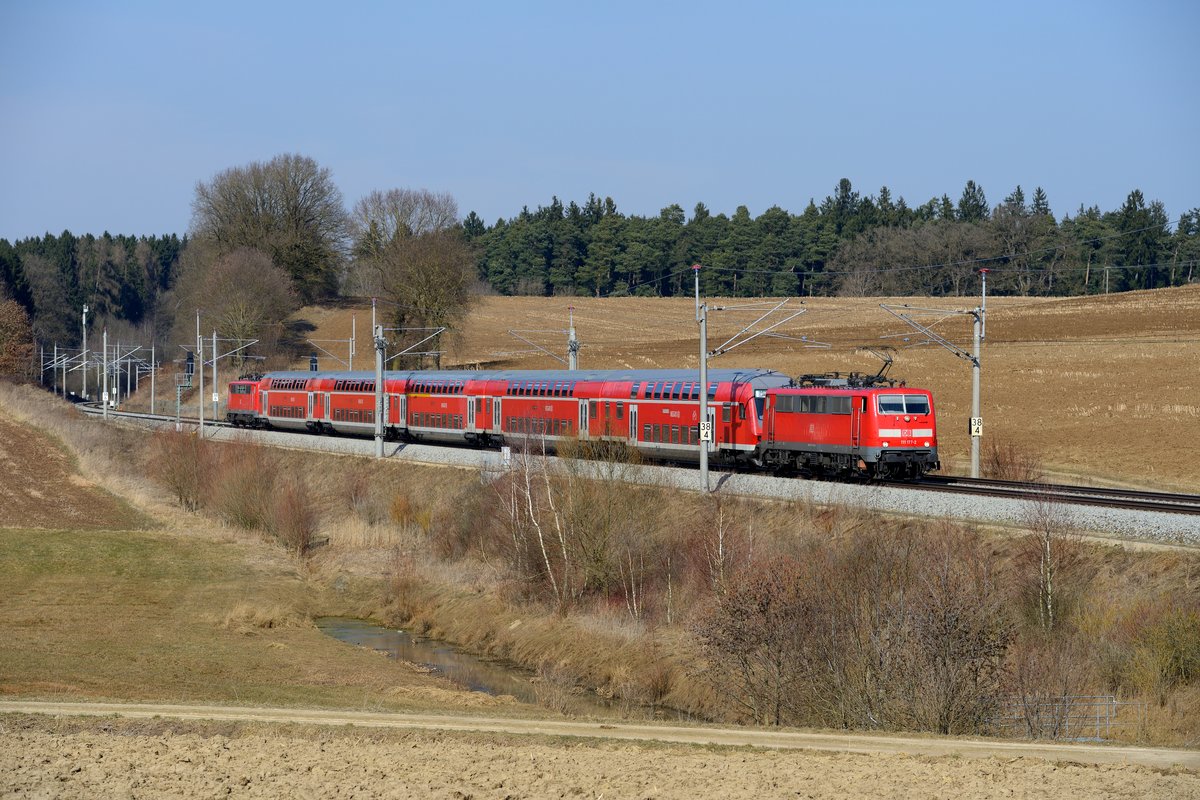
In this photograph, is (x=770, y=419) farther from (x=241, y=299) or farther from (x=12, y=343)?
(x=12, y=343)

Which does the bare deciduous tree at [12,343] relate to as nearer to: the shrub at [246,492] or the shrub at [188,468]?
the shrub at [188,468]

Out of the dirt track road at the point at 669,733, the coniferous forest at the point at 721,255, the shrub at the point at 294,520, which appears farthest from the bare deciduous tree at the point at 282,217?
the dirt track road at the point at 669,733

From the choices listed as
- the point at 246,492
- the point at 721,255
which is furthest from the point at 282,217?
the point at 246,492

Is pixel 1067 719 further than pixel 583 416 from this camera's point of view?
No

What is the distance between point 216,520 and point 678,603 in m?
32.7

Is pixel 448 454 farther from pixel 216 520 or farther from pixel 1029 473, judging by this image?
pixel 1029 473

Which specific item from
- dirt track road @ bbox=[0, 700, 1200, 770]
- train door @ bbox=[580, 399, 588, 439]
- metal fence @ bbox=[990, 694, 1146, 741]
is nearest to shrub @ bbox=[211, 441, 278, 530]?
train door @ bbox=[580, 399, 588, 439]

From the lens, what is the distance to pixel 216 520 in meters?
65.1

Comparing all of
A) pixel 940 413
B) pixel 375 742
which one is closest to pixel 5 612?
pixel 375 742

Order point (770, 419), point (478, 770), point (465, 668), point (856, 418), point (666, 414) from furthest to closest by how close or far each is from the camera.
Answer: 1. point (666, 414)
2. point (770, 419)
3. point (856, 418)
4. point (465, 668)
5. point (478, 770)

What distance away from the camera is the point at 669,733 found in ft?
78.4

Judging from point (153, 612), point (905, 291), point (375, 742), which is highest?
point (905, 291)

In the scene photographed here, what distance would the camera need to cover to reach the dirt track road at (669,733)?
21.2 m

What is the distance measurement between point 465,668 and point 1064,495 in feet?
60.7
